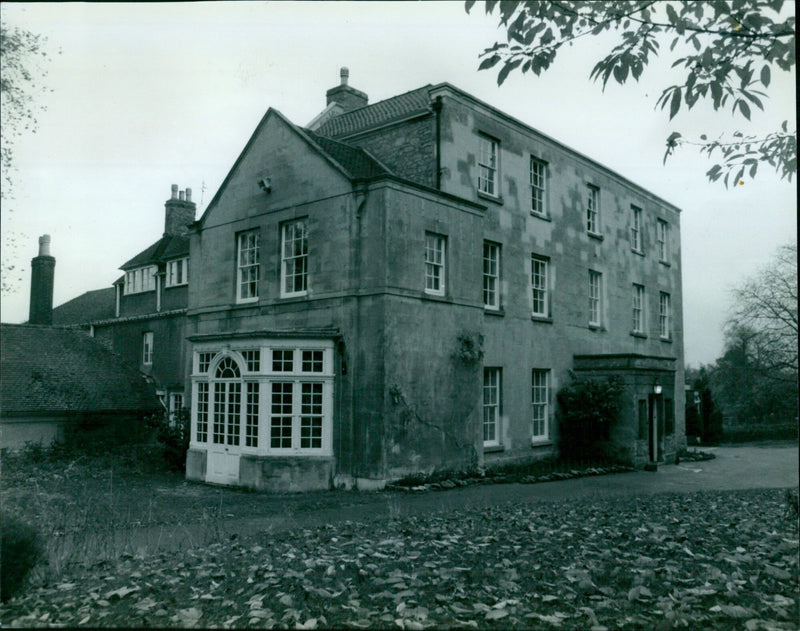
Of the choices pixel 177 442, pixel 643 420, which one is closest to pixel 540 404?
pixel 643 420

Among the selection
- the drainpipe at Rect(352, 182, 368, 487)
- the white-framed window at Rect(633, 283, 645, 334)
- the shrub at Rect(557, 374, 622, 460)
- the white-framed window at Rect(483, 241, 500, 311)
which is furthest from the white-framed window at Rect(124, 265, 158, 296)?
the white-framed window at Rect(633, 283, 645, 334)

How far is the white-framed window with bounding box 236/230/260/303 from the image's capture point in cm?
1994

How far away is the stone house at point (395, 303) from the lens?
16.5 meters

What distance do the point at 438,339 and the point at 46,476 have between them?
10.9 meters

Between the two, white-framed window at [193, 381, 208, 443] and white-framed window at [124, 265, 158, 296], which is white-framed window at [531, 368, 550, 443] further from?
white-framed window at [124, 265, 158, 296]

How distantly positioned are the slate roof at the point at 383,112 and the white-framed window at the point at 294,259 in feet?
14.5

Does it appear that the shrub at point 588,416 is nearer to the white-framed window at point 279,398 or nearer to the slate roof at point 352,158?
the white-framed window at point 279,398

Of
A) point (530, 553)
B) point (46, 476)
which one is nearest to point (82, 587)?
point (530, 553)

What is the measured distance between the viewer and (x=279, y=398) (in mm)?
16625

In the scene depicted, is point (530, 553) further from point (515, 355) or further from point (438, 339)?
point (515, 355)

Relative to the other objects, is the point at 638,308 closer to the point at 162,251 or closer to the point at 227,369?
the point at 227,369

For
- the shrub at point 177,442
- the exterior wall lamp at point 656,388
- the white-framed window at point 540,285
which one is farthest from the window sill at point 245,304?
the exterior wall lamp at point 656,388

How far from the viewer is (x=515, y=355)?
2125cm

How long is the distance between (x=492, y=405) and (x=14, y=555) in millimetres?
16052
